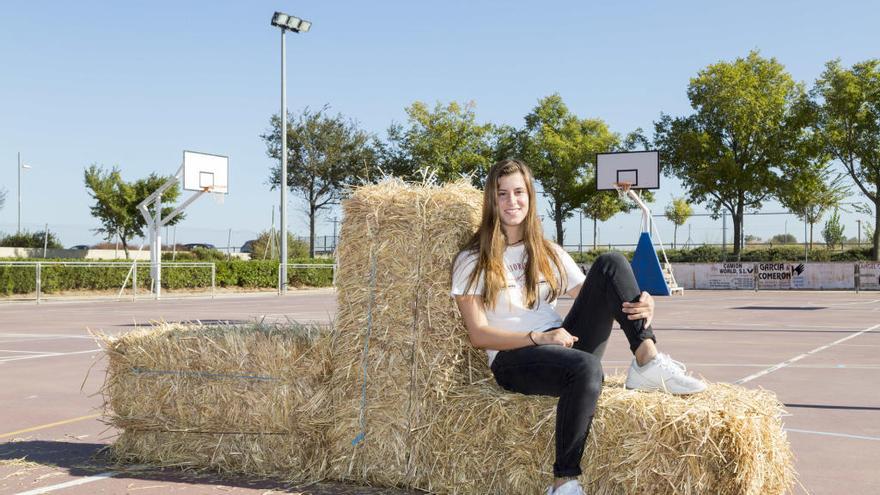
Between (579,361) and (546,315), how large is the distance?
504 millimetres

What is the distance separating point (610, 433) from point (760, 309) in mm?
19848

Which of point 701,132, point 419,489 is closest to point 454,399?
point 419,489

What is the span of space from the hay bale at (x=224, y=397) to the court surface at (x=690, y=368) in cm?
19

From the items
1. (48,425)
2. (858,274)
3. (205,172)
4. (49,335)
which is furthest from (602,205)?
(48,425)

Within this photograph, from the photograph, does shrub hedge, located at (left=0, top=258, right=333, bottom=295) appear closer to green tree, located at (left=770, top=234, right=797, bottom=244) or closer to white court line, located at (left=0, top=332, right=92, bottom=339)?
white court line, located at (left=0, top=332, right=92, bottom=339)

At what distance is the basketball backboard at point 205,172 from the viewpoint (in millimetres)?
32031

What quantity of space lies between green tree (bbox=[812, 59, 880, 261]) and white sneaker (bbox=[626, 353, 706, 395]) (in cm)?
4328

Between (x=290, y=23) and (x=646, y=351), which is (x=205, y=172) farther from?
(x=646, y=351)

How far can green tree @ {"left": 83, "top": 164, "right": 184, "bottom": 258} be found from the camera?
4562 cm

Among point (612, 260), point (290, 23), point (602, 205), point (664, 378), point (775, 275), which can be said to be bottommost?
point (775, 275)

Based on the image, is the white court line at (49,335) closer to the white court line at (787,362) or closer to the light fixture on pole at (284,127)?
the white court line at (787,362)

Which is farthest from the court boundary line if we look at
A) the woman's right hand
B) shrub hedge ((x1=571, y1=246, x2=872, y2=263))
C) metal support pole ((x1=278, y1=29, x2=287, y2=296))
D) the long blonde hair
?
shrub hedge ((x1=571, y1=246, x2=872, y2=263))

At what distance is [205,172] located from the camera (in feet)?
107

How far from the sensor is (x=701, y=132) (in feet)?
145
